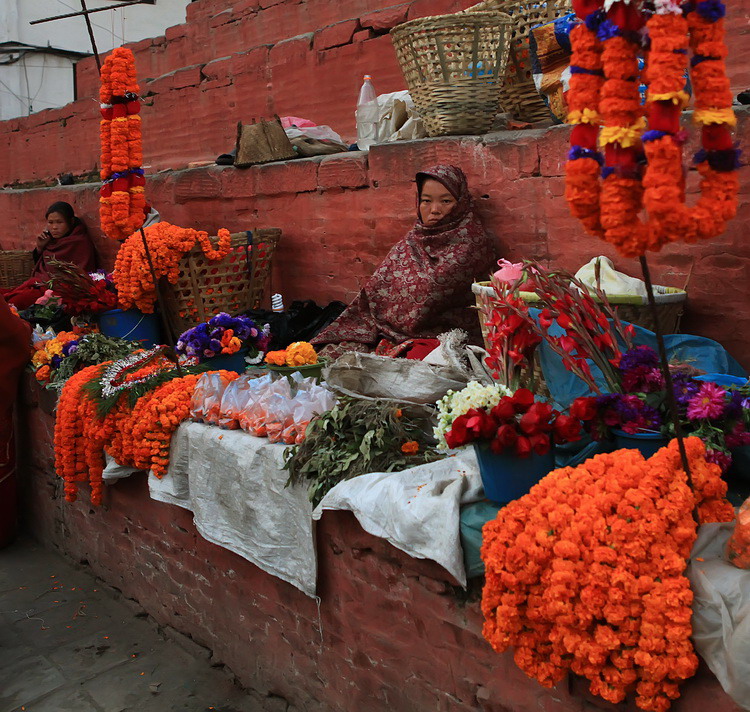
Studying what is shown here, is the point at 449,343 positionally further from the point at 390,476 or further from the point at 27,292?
the point at 27,292

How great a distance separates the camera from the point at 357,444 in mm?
2912

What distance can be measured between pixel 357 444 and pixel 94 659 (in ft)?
6.66

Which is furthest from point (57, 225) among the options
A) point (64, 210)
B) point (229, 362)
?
point (229, 362)

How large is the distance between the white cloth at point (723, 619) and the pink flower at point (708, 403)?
0.48m

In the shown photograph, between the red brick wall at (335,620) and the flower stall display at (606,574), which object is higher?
the flower stall display at (606,574)

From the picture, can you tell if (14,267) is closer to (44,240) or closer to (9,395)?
(44,240)

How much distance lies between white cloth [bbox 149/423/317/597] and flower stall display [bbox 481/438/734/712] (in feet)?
3.56

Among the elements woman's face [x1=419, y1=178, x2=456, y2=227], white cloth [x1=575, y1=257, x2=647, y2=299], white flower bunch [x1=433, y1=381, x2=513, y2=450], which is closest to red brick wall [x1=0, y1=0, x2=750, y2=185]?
woman's face [x1=419, y1=178, x2=456, y2=227]

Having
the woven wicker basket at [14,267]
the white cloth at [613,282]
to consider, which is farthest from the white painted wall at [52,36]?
the white cloth at [613,282]

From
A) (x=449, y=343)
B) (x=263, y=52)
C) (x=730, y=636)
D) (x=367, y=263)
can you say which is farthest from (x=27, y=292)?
(x=730, y=636)

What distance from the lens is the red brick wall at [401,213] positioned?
3.20 m

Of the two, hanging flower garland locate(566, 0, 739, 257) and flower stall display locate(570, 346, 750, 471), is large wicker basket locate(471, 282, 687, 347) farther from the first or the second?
hanging flower garland locate(566, 0, 739, 257)

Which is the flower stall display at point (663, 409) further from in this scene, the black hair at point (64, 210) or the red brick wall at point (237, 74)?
the black hair at point (64, 210)

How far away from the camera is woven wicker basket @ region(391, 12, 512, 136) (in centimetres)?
388
